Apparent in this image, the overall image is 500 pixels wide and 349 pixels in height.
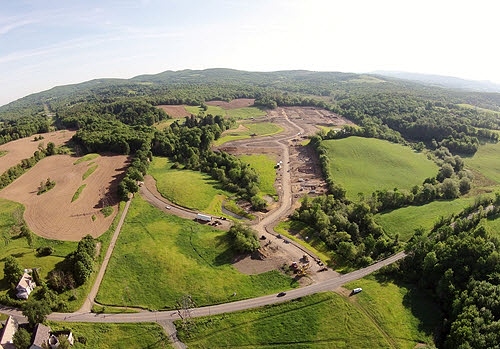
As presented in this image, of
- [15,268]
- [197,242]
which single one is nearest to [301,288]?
[197,242]

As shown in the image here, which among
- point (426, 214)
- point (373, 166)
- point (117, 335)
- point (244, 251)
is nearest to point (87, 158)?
point (244, 251)

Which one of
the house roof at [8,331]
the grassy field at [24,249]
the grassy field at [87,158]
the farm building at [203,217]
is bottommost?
the farm building at [203,217]

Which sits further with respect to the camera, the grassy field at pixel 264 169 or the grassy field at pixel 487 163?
the grassy field at pixel 487 163

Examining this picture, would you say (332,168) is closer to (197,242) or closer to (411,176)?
(411,176)

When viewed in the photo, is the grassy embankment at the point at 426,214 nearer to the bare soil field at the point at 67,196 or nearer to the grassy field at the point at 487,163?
the grassy field at the point at 487,163

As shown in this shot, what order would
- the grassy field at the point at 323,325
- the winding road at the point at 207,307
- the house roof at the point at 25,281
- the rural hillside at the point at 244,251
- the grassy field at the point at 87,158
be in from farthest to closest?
the grassy field at the point at 87,158 < the house roof at the point at 25,281 < the winding road at the point at 207,307 < the rural hillside at the point at 244,251 < the grassy field at the point at 323,325

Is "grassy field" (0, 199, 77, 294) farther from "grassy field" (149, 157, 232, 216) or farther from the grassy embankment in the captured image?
the grassy embankment

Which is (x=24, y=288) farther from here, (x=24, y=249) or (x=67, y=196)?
(x=67, y=196)

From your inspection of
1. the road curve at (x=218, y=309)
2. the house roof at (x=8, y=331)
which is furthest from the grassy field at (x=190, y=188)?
the house roof at (x=8, y=331)

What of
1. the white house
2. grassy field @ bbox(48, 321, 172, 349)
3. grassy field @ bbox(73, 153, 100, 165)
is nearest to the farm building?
grassy field @ bbox(48, 321, 172, 349)
